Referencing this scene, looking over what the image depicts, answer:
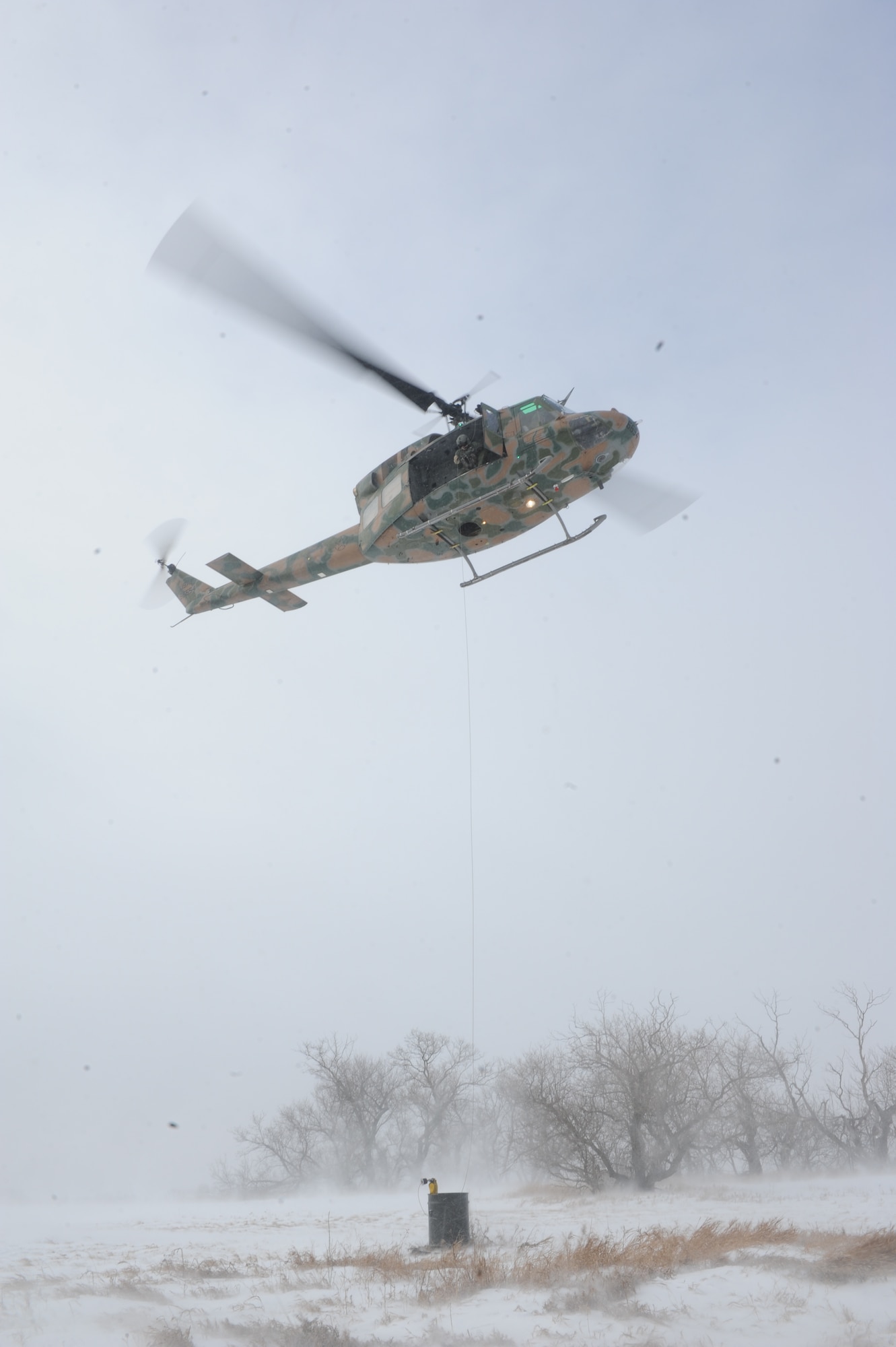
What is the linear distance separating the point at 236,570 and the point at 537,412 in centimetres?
622

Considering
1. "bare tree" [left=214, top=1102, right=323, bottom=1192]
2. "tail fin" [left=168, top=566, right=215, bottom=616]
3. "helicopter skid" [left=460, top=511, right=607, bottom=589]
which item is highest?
"tail fin" [left=168, top=566, right=215, bottom=616]

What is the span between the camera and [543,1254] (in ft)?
33.8

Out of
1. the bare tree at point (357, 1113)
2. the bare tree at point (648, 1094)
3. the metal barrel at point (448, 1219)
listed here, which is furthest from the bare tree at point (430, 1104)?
the metal barrel at point (448, 1219)

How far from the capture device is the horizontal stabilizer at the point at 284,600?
14.3 meters

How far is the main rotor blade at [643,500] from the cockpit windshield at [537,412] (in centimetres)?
130

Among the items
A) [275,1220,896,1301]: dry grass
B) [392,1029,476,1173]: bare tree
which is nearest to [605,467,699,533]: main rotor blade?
[275,1220,896,1301]: dry grass

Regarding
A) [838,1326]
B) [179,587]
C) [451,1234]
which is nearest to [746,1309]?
→ [838,1326]

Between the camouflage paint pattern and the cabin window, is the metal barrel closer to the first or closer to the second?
the camouflage paint pattern

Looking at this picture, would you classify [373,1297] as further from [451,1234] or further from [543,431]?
[543,431]

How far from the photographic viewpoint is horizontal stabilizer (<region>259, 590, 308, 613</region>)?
14336mm

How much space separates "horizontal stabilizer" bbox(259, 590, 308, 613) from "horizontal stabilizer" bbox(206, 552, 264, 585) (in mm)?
289

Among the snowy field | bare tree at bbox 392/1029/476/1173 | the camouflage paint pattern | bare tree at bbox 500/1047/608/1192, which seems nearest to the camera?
the snowy field

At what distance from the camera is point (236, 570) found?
14.2 metres

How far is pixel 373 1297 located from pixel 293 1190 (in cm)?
2464
